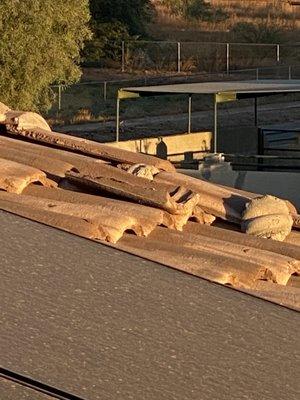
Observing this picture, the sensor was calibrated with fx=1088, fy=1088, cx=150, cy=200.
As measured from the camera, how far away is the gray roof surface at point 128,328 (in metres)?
3.15

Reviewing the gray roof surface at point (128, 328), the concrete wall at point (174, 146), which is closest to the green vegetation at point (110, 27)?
the concrete wall at point (174, 146)

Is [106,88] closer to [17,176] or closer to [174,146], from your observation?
[174,146]

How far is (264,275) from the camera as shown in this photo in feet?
15.6

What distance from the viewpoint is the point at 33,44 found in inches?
977

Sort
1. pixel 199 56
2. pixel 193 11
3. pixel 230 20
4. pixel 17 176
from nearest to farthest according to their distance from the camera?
pixel 17 176, pixel 199 56, pixel 230 20, pixel 193 11

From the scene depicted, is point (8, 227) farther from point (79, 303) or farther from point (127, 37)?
point (127, 37)

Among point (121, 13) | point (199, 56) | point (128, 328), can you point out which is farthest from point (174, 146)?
point (121, 13)

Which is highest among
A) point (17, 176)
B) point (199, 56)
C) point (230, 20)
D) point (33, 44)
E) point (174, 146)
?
point (17, 176)

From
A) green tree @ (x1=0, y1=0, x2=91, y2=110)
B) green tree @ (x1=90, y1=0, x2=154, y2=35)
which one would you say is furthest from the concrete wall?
green tree @ (x1=90, y1=0, x2=154, y2=35)

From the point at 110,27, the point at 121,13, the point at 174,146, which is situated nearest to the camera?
the point at 174,146

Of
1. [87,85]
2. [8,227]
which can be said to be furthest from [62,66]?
[8,227]

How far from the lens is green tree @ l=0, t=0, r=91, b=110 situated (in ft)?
80.3

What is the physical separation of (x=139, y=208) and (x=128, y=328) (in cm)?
172

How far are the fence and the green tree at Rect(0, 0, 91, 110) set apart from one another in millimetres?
23482
